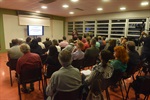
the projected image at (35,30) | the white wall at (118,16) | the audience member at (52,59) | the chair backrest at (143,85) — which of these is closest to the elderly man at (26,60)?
the audience member at (52,59)

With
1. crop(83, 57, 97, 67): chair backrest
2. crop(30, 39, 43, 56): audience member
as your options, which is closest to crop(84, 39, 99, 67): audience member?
crop(83, 57, 97, 67): chair backrest

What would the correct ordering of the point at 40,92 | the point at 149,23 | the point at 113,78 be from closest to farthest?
the point at 113,78, the point at 40,92, the point at 149,23

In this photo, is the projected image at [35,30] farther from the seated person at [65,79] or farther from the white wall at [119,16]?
the seated person at [65,79]

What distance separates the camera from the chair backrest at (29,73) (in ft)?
7.05

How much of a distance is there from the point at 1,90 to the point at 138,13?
7.55m

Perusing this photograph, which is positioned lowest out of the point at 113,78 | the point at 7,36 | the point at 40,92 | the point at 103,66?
the point at 40,92

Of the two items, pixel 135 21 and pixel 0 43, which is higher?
pixel 135 21

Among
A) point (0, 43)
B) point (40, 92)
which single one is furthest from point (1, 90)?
point (0, 43)

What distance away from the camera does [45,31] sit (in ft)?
30.7

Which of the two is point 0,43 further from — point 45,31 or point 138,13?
point 138,13

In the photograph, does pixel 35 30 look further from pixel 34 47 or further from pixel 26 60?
pixel 26 60

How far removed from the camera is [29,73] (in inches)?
86.5

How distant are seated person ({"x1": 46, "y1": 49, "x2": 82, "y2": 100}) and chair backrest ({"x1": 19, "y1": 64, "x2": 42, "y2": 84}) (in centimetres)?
91

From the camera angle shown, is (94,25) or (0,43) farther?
(94,25)
